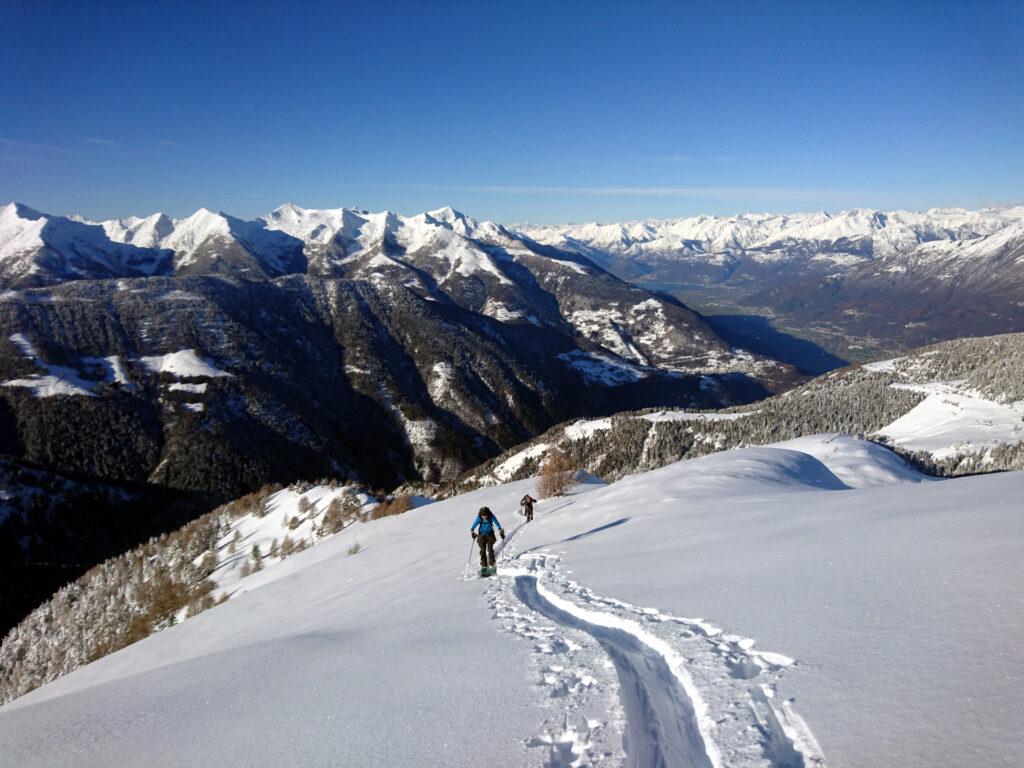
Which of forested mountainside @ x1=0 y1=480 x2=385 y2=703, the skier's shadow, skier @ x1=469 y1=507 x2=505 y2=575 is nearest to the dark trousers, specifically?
skier @ x1=469 y1=507 x2=505 y2=575

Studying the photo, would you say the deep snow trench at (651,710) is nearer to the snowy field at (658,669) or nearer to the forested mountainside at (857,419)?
the snowy field at (658,669)

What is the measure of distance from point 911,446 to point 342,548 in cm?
7727

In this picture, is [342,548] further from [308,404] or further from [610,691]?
[308,404]

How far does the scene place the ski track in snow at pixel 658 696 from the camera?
4703 mm

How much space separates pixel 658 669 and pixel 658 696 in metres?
0.68

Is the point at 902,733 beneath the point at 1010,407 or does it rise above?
above

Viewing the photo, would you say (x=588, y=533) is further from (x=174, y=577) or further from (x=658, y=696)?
(x=174, y=577)

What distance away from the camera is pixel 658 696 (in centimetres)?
588

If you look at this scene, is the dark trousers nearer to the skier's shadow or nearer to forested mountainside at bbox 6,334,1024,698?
the skier's shadow

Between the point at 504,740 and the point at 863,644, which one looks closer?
the point at 504,740

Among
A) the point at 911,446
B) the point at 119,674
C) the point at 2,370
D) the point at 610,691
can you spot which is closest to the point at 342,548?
the point at 119,674

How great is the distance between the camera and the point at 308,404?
19125cm

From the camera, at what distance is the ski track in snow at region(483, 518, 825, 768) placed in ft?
15.4

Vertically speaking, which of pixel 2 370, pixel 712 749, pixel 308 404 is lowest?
pixel 712 749
